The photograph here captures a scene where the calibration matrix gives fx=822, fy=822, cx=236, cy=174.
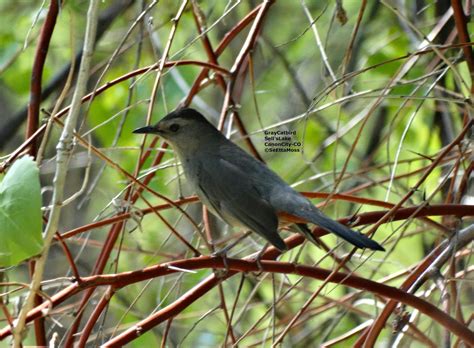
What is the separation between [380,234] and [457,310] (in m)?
2.46

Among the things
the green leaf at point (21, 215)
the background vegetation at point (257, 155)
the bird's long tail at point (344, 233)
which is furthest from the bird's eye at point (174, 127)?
the green leaf at point (21, 215)

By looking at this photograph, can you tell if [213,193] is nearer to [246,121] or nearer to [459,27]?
[459,27]

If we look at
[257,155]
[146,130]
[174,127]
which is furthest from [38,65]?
[257,155]

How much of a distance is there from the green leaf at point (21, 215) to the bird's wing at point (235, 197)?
1.29 metres

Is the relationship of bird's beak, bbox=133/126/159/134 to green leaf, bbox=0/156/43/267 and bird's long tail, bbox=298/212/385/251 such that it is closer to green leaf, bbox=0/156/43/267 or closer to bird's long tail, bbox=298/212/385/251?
bird's long tail, bbox=298/212/385/251

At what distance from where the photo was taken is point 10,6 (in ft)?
20.3

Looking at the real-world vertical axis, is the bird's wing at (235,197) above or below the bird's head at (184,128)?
below

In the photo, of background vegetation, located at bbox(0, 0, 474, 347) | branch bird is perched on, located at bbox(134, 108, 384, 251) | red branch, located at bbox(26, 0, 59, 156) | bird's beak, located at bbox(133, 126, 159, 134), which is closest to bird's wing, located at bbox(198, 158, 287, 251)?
branch bird is perched on, located at bbox(134, 108, 384, 251)

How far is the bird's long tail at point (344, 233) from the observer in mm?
2606

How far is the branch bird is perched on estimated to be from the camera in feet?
10.3

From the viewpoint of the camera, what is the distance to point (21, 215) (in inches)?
74.0

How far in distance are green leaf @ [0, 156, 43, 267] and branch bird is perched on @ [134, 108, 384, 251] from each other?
1183 mm

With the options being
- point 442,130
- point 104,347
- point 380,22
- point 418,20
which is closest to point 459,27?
point 104,347

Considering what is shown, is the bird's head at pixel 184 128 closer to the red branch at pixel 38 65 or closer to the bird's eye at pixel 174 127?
the bird's eye at pixel 174 127
